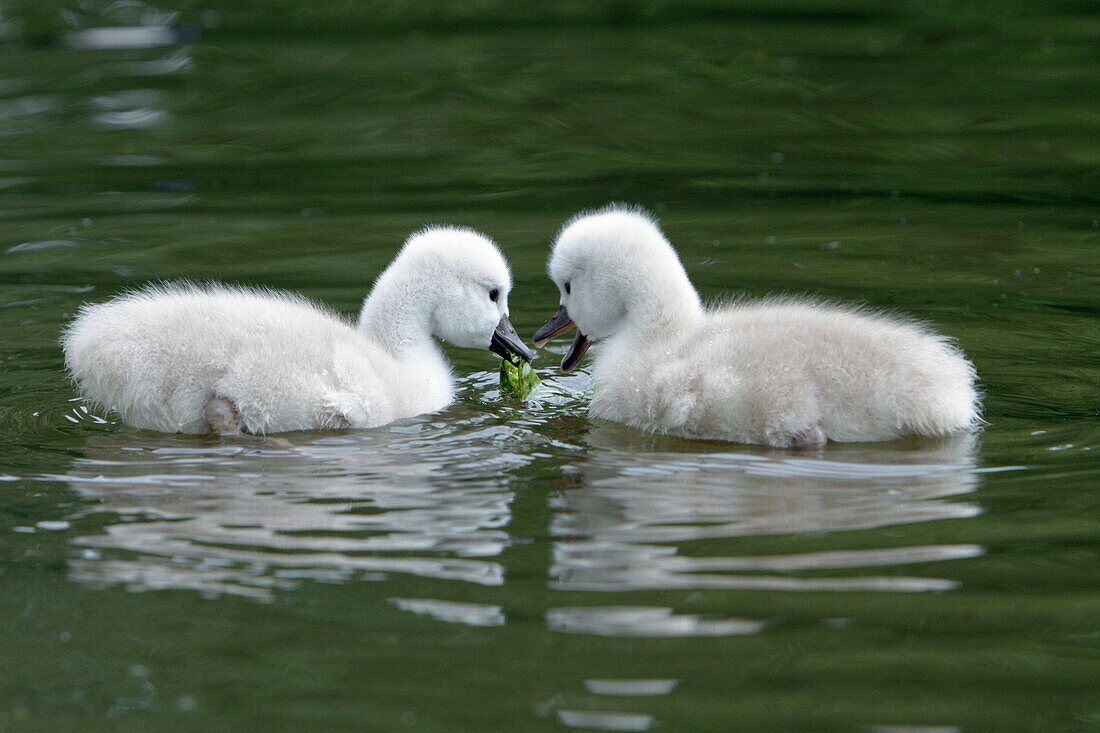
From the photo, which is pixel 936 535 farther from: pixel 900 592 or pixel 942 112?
pixel 942 112

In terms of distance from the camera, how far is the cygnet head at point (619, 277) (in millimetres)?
7219

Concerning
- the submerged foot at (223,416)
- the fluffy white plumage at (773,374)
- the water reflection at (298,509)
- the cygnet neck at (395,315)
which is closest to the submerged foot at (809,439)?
the fluffy white plumage at (773,374)

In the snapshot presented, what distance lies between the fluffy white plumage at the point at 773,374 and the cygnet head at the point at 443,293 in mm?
690

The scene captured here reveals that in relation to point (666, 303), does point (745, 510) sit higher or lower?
lower

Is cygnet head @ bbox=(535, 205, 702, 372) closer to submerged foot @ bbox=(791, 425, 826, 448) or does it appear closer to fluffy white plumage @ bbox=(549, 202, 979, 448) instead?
fluffy white plumage @ bbox=(549, 202, 979, 448)

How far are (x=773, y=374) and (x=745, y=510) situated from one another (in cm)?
95

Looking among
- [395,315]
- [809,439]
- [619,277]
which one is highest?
[619,277]

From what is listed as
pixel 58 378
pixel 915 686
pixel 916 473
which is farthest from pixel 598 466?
pixel 58 378

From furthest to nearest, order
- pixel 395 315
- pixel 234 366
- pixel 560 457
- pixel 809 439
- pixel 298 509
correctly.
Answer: pixel 395 315 → pixel 234 366 → pixel 560 457 → pixel 809 439 → pixel 298 509

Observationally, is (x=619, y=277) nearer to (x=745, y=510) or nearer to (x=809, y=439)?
(x=809, y=439)

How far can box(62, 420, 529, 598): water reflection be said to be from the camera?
16.9 feet

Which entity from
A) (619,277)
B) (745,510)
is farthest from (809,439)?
(619,277)

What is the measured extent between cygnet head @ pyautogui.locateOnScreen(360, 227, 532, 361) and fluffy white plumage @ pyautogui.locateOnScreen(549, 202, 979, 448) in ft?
2.26

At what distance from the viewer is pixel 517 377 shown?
305 inches
